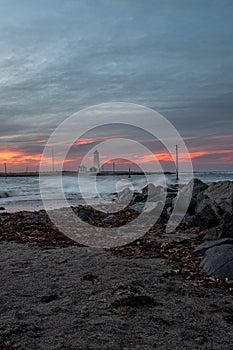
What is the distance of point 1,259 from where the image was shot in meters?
7.19

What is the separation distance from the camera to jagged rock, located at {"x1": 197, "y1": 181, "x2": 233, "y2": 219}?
1062 cm

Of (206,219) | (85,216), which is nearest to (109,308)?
(206,219)

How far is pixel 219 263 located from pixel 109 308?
2.27m

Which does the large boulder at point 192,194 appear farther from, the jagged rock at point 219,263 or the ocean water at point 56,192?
the jagged rock at point 219,263

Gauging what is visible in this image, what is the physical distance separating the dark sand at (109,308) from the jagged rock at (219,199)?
4.46 metres

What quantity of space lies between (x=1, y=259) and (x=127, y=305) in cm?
341

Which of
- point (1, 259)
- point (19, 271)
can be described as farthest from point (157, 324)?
point (1, 259)

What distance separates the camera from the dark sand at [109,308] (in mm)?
3768

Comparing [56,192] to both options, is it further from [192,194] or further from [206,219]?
[206,219]

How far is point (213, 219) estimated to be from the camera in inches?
418

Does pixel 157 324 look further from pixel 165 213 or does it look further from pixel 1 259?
pixel 165 213

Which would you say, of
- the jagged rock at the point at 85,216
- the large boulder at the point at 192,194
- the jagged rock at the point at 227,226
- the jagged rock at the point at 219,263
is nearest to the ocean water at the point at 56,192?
the jagged rock at the point at 85,216

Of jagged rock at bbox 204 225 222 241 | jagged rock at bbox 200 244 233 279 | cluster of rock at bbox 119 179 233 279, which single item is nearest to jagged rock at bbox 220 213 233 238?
cluster of rock at bbox 119 179 233 279

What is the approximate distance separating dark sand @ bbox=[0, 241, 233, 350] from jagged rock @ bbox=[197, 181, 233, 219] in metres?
4.46
